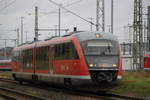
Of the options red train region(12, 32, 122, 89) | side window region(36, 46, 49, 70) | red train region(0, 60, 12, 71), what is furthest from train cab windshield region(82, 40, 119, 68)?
red train region(0, 60, 12, 71)

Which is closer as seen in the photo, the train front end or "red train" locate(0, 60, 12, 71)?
the train front end

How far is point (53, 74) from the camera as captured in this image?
1914cm

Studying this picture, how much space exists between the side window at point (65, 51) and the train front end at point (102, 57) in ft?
2.03

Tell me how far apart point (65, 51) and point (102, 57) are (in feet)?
7.45

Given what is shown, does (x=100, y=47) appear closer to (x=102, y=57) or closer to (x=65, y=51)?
(x=102, y=57)

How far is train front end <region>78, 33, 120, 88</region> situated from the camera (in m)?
15.7

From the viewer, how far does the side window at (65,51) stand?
54.2 ft

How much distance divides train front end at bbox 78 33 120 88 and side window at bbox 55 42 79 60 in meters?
0.62

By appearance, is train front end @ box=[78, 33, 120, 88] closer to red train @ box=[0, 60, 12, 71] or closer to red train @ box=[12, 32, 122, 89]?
red train @ box=[12, 32, 122, 89]

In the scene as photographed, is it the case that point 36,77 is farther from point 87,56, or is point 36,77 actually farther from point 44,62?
point 87,56

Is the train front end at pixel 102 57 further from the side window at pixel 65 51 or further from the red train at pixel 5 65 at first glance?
the red train at pixel 5 65

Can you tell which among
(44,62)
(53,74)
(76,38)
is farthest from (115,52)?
(44,62)

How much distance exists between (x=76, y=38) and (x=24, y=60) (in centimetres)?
996

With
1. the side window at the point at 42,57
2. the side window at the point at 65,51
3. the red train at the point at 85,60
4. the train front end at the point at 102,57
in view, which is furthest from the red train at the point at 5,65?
the train front end at the point at 102,57
